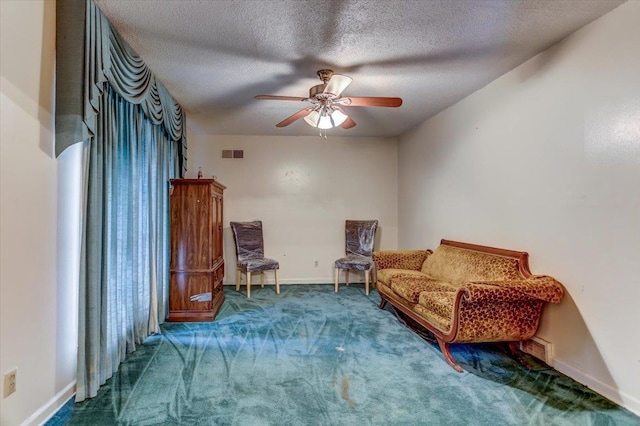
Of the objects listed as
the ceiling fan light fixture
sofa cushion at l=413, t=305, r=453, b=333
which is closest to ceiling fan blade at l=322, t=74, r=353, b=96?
the ceiling fan light fixture

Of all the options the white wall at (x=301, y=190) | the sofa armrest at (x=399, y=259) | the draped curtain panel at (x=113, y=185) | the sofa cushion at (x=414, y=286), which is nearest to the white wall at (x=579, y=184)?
the sofa cushion at (x=414, y=286)

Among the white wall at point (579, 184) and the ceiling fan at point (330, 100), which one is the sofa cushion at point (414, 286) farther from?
the ceiling fan at point (330, 100)

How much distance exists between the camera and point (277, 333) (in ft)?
10.8

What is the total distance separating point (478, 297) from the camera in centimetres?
237

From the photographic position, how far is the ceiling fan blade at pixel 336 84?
2701 millimetres

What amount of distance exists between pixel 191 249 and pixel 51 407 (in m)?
1.97

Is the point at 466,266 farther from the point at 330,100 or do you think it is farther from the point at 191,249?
the point at 191,249

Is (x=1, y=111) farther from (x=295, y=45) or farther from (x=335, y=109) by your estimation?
(x=335, y=109)

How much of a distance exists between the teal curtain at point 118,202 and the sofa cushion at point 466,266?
2994mm

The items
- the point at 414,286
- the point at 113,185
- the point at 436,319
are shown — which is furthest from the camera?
the point at 414,286

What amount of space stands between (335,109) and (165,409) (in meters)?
2.73

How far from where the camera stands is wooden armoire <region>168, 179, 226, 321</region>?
3676 mm

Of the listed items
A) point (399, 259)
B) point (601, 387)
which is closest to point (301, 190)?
point (399, 259)

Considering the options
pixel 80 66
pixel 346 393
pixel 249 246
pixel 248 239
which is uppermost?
pixel 80 66
